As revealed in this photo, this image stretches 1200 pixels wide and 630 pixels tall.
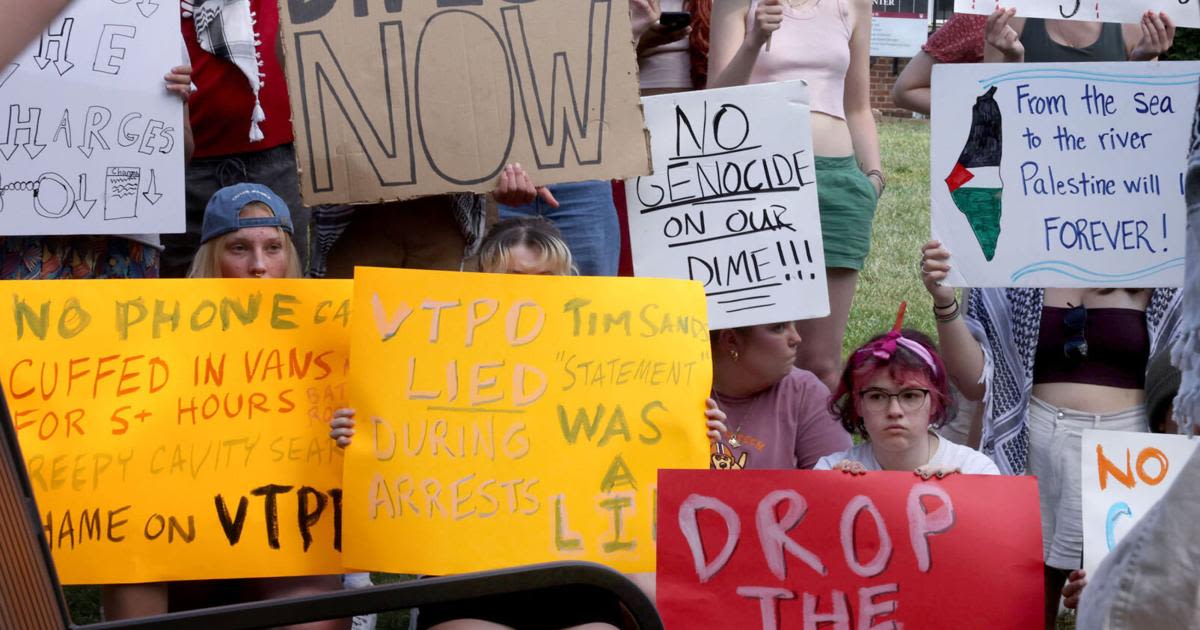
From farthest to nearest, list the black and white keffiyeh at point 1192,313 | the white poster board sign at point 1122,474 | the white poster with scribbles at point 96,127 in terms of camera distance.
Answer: the white poster with scribbles at point 96,127 → the white poster board sign at point 1122,474 → the black and white keffiyeh at point 1192,313

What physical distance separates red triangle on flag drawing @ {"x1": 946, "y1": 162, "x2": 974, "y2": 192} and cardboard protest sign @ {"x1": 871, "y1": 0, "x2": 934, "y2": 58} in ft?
41.5

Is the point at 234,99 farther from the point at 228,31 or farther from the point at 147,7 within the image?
the point at 147,7

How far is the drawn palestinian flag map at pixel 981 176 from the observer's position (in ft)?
11.9

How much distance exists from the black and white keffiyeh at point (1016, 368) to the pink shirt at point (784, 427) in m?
0.39

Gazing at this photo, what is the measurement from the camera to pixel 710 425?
307cm

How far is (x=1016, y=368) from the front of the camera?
363 cm

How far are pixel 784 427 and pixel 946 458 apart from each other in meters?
0.47

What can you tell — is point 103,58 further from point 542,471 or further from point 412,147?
point 542,471

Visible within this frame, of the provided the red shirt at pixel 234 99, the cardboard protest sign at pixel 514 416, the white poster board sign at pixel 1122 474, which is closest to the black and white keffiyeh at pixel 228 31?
the red shirt at pixel 234 99

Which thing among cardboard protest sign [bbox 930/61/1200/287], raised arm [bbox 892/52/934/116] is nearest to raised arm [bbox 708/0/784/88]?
cardboard protest sign [bbox 930/61/1200/287]

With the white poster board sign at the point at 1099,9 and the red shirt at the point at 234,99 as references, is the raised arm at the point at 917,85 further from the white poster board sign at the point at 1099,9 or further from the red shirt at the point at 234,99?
the red shirt at the point at 234,99

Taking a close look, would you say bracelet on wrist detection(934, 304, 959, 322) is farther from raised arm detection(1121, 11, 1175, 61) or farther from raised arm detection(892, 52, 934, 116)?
raised arm detection(892, 52, 934, 116)

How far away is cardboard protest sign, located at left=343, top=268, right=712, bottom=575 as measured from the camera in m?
2.95

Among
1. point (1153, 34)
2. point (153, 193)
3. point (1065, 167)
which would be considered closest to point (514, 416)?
point (153, 193)
